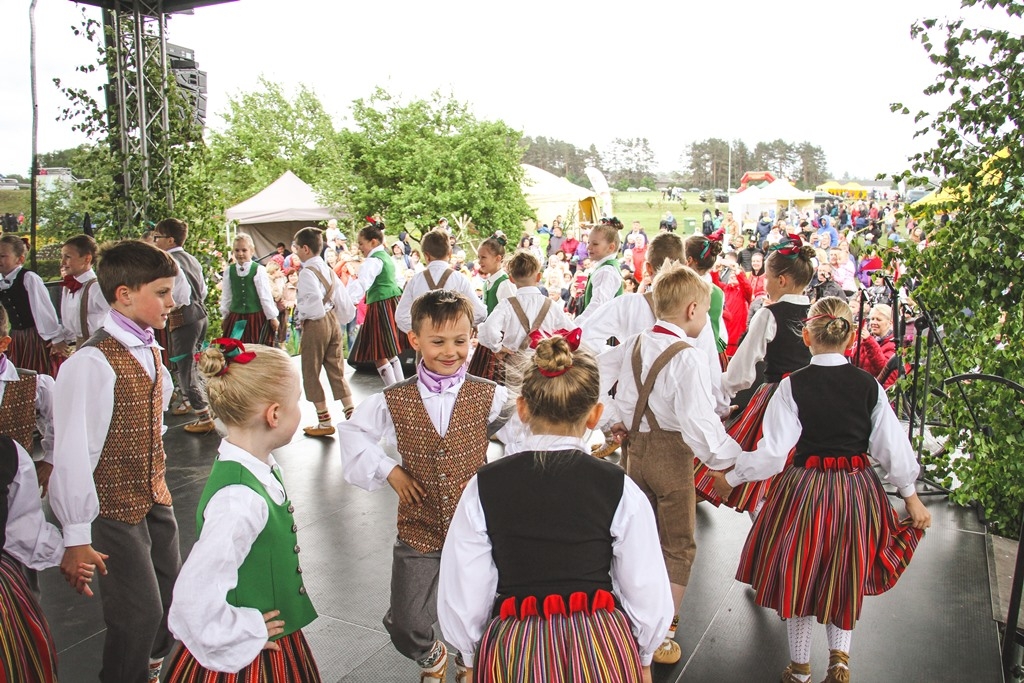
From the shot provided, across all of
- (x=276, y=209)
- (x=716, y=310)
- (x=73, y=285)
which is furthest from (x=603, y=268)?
(x=276, y=209)

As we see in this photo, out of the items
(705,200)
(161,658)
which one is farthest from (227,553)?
(705,200)

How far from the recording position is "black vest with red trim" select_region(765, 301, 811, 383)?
10.7 feet

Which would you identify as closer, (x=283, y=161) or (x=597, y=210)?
(x=597, y=210)

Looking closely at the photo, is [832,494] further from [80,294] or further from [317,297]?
[80,294]

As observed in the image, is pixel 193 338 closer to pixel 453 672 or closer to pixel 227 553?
pixel 453 672

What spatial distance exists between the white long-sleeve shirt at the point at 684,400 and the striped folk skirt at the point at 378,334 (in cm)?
324

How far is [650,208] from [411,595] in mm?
26828

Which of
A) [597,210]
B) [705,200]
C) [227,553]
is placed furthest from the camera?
[705,200]

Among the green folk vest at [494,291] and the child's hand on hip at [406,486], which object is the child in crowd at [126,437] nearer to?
the child's hand on hip at [406,486]

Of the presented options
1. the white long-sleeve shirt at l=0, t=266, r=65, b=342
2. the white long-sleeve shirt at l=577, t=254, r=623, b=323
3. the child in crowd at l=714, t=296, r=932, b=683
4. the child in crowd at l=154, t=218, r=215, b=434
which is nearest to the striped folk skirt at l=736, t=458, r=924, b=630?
the child in crowd at l=714, t=296, r=932, b=683

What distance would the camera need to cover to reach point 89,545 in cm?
189

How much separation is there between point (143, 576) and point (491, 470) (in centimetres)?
123

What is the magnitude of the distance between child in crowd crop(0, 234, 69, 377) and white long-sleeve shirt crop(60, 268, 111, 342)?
6 centimetres

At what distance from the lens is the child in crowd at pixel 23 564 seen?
1.74 meters
